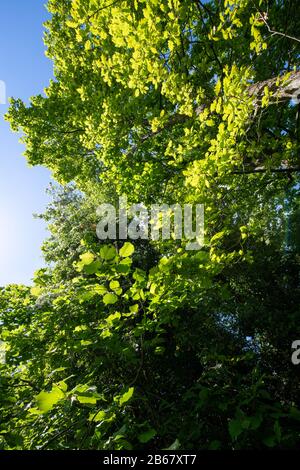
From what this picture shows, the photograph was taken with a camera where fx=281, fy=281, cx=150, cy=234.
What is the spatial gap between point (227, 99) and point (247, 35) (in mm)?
5954

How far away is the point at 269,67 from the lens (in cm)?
699

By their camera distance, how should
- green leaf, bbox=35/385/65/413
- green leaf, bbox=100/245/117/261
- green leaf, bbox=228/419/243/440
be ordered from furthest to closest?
1. green leaf, bbox=100/245/117/261
2. green leaf, bbox=228/419/243/440
3. green leaf, bbox=35/385/65/413

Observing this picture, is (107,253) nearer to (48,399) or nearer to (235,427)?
(48,399)

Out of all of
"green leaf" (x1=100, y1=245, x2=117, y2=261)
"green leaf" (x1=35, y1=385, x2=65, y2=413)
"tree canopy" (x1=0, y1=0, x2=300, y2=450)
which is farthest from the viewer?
"tree canopy" (x1=0, y1=0, x2=300, y2=450)

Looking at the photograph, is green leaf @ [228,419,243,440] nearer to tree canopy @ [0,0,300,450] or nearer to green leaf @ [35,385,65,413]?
tree canopy @ [0,0,300,450]

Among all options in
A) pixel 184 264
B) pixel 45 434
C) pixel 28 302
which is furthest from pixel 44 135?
pixel 45 434

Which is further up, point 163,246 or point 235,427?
point 163,246

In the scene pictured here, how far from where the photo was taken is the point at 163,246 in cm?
397

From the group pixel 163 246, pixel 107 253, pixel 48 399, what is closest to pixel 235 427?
pixel 48 399

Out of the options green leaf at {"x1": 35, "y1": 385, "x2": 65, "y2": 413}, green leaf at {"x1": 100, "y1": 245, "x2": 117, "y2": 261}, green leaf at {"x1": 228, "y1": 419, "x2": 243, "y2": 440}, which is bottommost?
green leaf at {"x1": 228, "y1": 419, "x2": 243, "y2": 440}

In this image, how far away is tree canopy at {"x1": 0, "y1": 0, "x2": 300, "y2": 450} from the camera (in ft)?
6.86

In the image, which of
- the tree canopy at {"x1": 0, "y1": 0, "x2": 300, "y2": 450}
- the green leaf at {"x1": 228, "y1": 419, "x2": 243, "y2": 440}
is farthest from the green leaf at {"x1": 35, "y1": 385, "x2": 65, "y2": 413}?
the green leaf at {"x1": 228, "y1": 419, "x2": 243, "y2": 440}

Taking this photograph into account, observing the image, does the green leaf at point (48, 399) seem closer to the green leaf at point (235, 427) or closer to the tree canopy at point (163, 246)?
the tree canopy at point (163, 246)
